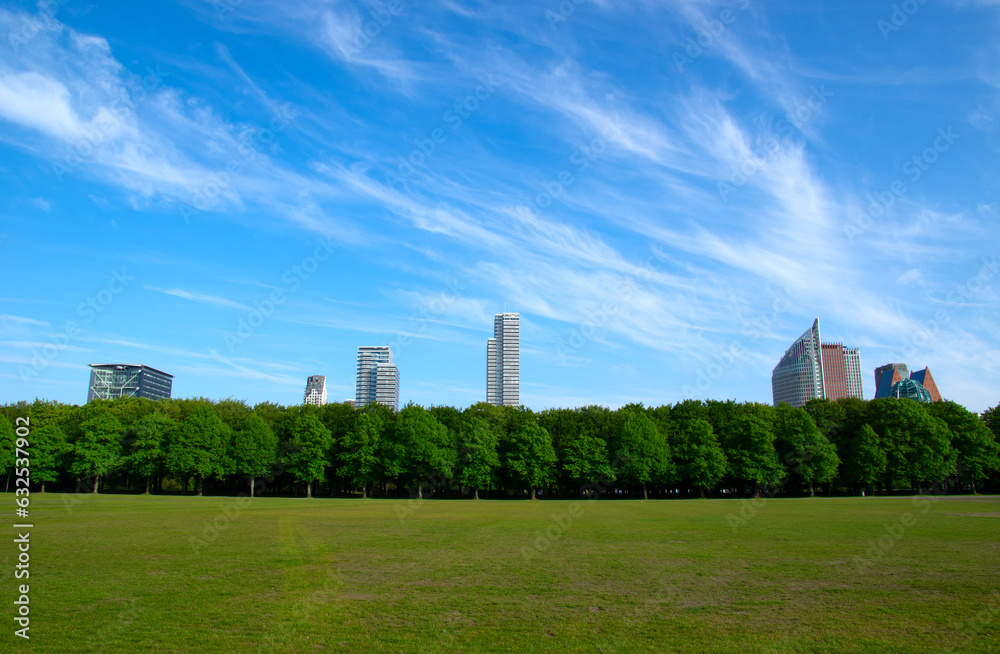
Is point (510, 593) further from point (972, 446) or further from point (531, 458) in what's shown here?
point (972, 446)

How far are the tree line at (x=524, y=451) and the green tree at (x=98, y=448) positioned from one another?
19 centimetres

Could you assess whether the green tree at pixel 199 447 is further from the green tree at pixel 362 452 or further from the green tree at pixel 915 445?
the green tree at pixel 915 445

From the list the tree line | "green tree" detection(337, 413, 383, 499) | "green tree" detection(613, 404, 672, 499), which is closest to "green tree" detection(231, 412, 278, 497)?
the tree line

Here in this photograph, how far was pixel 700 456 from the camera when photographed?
89.6 m

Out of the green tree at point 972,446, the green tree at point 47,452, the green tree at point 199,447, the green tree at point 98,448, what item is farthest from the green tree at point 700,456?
the green tree at point 47,452

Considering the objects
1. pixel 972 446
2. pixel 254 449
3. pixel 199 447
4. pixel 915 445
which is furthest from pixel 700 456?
pixel 199 447

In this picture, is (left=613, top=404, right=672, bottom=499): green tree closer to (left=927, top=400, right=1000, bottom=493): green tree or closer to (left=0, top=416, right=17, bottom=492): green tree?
(left=927, top=400, right=1000, bottom=493): green tree

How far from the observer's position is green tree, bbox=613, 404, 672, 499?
9094cm

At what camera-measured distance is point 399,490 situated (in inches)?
3967

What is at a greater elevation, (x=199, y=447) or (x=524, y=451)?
(x=199, y=447)

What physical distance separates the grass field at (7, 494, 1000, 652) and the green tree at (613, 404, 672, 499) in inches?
2513

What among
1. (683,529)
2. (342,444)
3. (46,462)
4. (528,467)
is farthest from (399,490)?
(683,529)

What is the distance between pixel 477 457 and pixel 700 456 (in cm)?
3240

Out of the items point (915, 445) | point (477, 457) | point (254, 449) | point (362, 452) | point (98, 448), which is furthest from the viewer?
point (477, 457)
